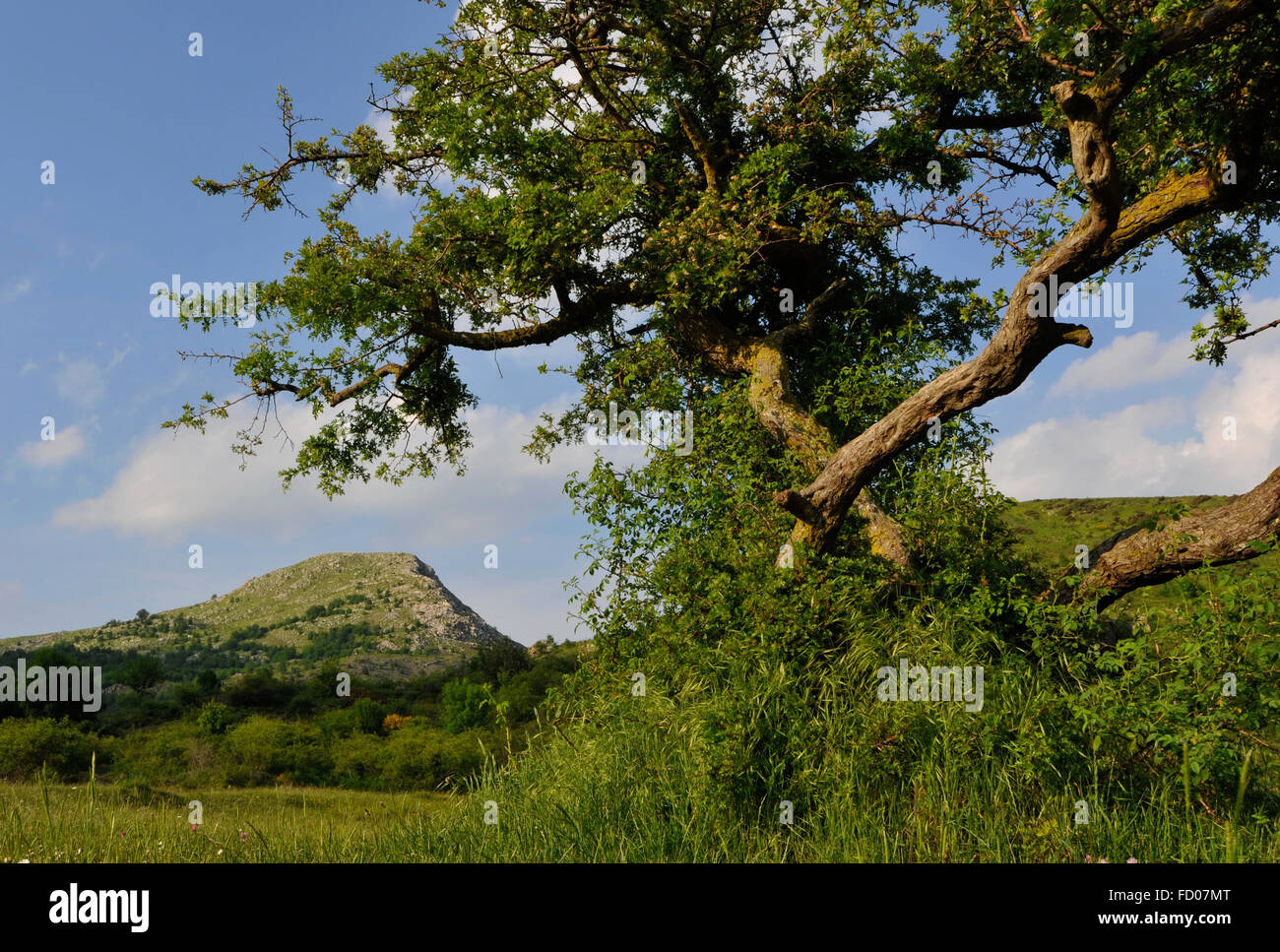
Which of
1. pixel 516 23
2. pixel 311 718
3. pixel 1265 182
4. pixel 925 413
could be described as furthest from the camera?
pixel 311 718

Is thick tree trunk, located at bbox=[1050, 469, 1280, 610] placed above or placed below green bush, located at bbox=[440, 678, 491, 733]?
above

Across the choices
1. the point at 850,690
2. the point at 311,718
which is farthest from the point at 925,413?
the point at 311,718

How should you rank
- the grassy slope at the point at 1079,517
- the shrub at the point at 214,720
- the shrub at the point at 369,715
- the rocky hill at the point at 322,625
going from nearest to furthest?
the grassy slope at the point at 1079,517, the shrub at the point at 214,720, the shrub at the point at 369,715, the rocky hill at the point at 322,625

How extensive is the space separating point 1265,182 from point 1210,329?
1.98 m

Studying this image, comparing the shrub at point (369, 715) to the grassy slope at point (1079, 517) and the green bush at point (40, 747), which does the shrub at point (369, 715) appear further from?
the grassy slope at point (1079, 517)

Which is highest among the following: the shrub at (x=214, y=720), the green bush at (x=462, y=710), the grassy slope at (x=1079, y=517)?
the grassy slope at (x=1079, y=517)

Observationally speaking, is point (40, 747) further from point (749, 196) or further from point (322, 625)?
point (322, 625)

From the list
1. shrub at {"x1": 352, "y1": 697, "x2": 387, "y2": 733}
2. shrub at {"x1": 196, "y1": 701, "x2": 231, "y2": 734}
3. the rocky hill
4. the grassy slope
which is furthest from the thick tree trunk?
the rocky hill

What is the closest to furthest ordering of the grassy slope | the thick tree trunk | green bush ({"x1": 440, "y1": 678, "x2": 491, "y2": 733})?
the thick tree trunk < the grassy slope < green bush ({"x1": 440, "y1": 678, "x2": 491, "y2": 733})

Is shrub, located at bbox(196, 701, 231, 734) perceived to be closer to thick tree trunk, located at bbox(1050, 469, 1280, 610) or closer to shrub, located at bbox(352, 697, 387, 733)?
shrub, located at bbox(352, 697, 387, 733)

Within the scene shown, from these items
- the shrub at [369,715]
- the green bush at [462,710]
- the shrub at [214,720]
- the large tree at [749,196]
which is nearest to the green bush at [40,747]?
the shrub at [214,720]

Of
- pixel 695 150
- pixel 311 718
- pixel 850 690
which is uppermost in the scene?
pixel 695 150
